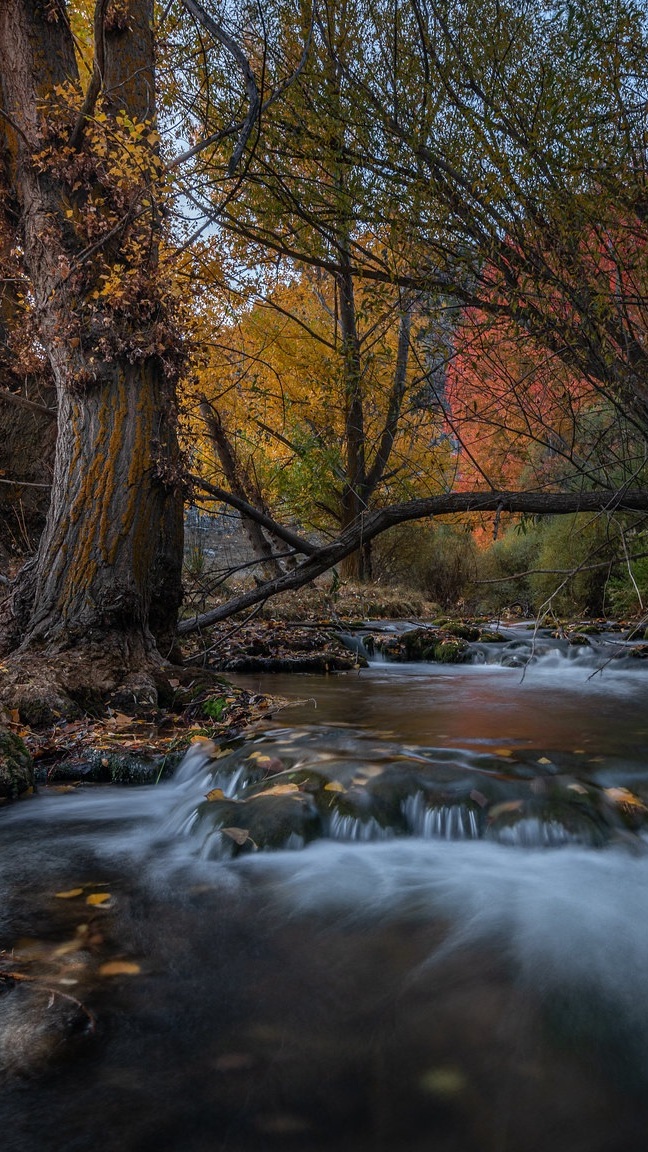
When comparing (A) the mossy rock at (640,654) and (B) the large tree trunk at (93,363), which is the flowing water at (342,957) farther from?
(A) the mossy rock at (640,654)

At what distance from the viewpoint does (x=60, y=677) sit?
4984 millimetres

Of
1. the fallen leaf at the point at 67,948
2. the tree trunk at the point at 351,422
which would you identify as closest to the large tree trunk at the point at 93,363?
the tree trunk at the point at 351,422

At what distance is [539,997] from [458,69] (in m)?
6.13

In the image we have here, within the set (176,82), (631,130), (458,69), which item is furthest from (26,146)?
(631,130)

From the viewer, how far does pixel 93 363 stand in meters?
5.39

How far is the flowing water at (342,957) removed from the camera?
5.64 ft

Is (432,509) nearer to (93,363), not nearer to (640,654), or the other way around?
(93,363)

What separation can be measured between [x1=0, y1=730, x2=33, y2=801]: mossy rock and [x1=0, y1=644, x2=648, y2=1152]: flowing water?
0.40 feet

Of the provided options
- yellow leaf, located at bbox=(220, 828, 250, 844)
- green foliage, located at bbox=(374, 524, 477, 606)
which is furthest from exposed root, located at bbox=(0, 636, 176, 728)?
green foliage, located at bbox=(374, 524, 477, 606)

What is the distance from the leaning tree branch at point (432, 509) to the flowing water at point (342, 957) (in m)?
1.95

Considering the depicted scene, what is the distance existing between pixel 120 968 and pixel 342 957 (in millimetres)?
786

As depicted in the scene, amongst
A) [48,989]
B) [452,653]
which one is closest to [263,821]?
[48,989]

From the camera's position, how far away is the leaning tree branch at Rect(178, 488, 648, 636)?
6.14 meters

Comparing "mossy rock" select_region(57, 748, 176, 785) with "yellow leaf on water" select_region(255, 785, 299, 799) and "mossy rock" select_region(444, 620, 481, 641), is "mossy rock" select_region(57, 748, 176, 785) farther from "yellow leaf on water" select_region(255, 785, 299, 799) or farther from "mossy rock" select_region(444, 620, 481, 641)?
"mossy rock" select_region(444, 620, 481, 641)
